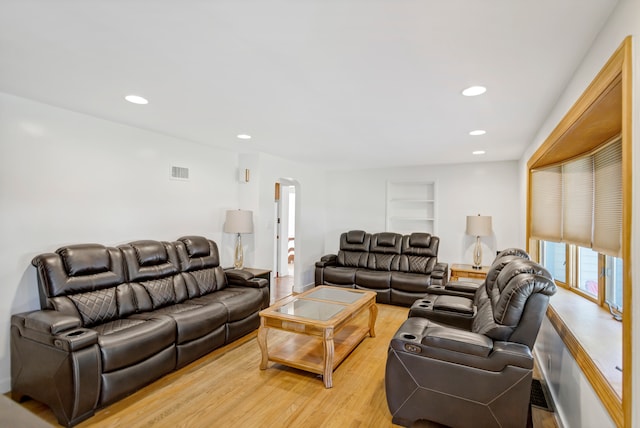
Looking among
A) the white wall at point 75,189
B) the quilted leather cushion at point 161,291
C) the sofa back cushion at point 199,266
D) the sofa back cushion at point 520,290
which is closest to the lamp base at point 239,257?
the sofa back cushion at point 199,266

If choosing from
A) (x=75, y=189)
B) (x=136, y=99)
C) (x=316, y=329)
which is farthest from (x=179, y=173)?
(x=316, y=329)

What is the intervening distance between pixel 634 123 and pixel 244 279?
3.68 m

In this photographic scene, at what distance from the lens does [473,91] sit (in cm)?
231

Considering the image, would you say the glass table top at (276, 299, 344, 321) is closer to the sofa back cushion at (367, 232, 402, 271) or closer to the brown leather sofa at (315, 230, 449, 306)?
the brown leather sofa at (315, 230, 449, 306)

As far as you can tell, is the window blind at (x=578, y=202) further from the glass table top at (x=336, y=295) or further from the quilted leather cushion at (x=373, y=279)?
the quilted leather cushion at (x=373, y=279)

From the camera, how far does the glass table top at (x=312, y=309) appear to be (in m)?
2.96

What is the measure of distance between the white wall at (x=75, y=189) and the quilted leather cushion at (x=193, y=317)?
949 millimetres

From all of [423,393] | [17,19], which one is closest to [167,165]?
[17,19]

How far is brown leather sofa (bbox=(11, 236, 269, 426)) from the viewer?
2.15m

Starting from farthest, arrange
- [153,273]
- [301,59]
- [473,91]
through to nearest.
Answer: [153,273], [473,91], [301,59]

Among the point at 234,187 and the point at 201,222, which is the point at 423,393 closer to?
the point at 201,222

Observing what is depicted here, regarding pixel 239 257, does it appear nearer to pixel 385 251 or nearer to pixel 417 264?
pixel 385 251

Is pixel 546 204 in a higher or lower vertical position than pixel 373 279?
higher

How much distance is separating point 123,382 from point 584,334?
3214 mm
